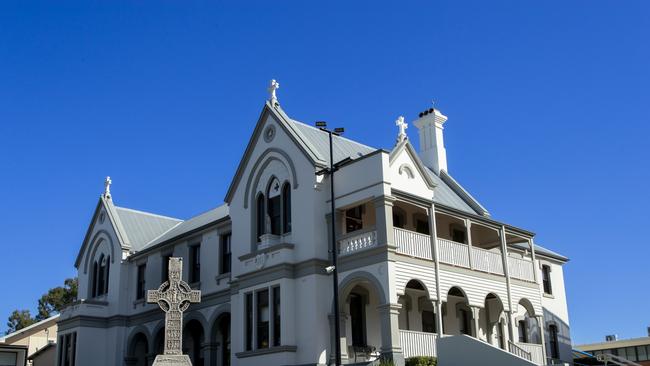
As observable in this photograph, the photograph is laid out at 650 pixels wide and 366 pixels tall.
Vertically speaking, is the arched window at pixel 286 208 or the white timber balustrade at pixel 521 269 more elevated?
the arched window at pixel 286 208

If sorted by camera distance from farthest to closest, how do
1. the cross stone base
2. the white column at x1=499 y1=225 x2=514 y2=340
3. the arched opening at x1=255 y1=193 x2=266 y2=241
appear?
the arched opening at x1=255 y1=193 x2=266 y2=241 < the white column at x1=499 y1=225 x2=514 y2=340 < the cross stone base

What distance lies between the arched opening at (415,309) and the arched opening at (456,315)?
2.32 ft

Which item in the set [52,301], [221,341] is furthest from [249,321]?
[52,301]

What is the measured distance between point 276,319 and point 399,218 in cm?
643

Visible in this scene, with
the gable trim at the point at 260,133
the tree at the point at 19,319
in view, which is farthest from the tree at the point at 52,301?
the gable trim at the point at 260,133

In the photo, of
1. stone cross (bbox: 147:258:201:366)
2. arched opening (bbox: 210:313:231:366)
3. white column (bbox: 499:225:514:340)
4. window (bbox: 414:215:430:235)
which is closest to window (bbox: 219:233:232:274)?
arched opening (bbox: 210:313:231:366)

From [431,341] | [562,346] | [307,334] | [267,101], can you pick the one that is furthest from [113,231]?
[562,346]

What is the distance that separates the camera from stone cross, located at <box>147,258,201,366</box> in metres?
26.5

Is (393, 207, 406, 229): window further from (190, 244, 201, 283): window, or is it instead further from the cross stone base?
(190, 244, 201, 283): window

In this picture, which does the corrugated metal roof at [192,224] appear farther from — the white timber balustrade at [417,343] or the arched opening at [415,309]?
the white timber balustrade at [417,343]

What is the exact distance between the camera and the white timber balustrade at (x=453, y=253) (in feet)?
91.4

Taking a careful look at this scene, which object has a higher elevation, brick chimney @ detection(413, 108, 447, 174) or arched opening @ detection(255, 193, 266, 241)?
brick chimney @ detection(413, 108, 447, 174)

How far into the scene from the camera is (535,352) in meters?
30.5

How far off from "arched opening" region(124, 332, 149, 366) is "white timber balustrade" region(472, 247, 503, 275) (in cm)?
1765
